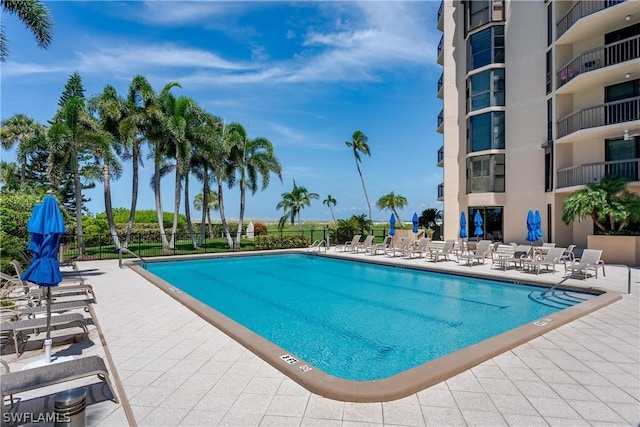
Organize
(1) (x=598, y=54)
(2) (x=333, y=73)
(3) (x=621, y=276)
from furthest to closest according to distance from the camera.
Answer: (2) (x=333, y=73)
(1) (x=598, y=54)
(3) (x=621, y=276)

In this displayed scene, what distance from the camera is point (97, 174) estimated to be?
2262cm

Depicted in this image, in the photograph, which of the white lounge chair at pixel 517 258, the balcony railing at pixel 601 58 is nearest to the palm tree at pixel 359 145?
the balcony railing at pixel 601 58

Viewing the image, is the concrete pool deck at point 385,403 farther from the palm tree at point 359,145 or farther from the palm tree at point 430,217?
the palm tree at point 359,145

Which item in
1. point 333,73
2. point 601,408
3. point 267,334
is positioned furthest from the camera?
point 333,73

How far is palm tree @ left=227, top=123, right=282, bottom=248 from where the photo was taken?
2378 cm

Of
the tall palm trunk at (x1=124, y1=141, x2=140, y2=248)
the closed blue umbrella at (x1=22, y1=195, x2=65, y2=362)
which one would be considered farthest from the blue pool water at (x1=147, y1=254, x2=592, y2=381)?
the tall palm trunk at (x1=124, y1=141, x2=140, y2=248)

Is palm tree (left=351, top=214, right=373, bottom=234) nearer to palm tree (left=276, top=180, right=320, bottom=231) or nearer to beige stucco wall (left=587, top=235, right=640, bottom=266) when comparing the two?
palm tree (left=276, top=180, right=320, bottom=231)

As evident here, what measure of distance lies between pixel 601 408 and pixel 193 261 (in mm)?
17720

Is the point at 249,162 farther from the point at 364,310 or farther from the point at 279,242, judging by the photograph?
the point at 364,310

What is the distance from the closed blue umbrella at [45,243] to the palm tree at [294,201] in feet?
92.8

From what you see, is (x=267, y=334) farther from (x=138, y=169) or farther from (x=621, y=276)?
(x=138, y=169)

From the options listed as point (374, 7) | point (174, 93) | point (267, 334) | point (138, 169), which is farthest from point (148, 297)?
point (174, 93)

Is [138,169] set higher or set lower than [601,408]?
higher

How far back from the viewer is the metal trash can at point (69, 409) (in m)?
2.50
